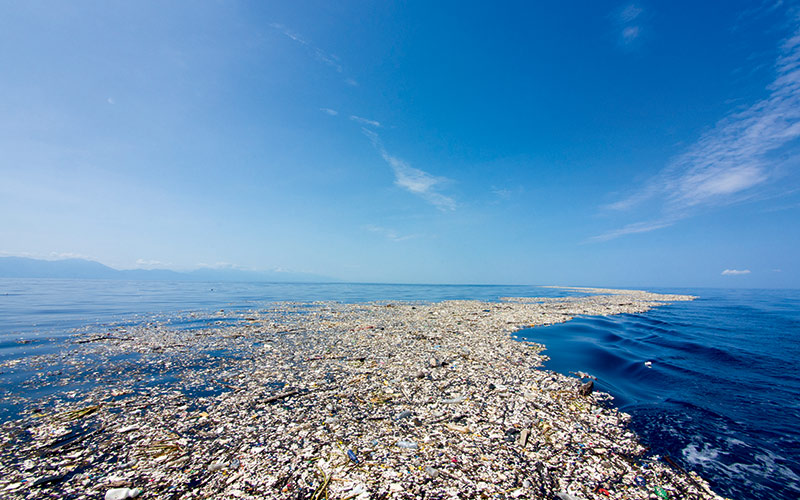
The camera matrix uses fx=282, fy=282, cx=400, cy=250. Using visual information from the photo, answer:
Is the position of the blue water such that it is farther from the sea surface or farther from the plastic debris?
the plastic debris

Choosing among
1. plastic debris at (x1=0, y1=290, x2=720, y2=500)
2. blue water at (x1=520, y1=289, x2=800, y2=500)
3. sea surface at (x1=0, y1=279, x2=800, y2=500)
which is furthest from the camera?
sea surface at (x1=0, y1=279, x2=800, y2=500)

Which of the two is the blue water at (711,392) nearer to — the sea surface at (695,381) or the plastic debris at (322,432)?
the sea surface at (695,381)

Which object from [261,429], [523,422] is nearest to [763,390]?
[523,422]

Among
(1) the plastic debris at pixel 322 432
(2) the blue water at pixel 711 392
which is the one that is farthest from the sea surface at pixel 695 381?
(1) the plastic debris at pixel 322 432

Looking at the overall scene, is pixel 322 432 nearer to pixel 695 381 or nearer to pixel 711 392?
pixel 711 392

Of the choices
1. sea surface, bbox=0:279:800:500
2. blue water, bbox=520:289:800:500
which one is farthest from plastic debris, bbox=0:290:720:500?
blue water, bbox=520:289:800:500

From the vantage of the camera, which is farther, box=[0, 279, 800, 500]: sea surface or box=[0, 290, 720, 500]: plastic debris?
box=[0, 279, 800, 500]: sea surface

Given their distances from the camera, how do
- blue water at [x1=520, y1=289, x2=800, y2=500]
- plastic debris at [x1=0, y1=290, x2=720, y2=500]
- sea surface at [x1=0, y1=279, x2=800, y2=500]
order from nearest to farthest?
plastic debris at [x1=0, y1=290, x2=720, y2=500], blue water at [x1=520, y1=289, x2=800, y2=500], sea surface at [x1=0, y1=279, x2=800, y2=500]

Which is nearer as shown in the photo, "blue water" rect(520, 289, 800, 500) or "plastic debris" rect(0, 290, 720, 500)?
"plastic debris" rect(0, 290, 720, 500)

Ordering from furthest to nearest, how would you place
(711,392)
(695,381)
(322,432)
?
1. (695,381)
2. (711,392)
3. (322,432)

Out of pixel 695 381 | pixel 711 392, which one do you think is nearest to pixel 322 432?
pixel 711 392
